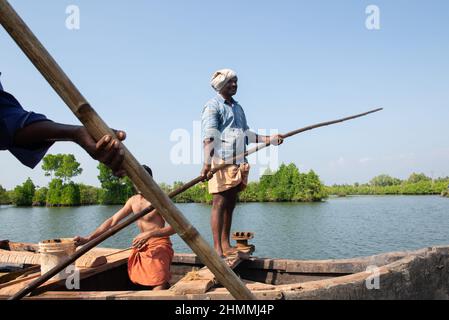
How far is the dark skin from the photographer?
113 centimetres

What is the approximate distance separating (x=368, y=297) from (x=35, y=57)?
2832 mm

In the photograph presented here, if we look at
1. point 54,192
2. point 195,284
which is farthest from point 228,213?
point 54,192

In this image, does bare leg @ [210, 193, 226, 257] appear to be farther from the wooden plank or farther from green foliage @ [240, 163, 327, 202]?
green foliage @ [240, 163, 327, 202]

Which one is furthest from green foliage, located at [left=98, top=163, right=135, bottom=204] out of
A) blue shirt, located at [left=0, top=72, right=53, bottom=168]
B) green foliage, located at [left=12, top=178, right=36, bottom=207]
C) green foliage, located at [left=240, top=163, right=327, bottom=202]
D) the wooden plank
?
blue shirt, located at [left=0, top=72, right=53, bottom=168]

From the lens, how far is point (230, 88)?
401cm

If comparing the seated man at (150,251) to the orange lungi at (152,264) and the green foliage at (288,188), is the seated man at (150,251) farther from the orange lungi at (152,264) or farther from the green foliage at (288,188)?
the green foliage at (288,188)

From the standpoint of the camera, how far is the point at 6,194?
60719 millimetres

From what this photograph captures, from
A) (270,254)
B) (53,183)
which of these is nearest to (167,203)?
(270,254)

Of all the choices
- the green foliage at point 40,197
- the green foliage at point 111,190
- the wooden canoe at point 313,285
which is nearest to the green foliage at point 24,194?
the green foliage at point 40,197

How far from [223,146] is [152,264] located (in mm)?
1376

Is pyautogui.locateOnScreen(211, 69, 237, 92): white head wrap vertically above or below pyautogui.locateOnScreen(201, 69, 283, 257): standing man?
above

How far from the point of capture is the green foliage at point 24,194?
188 ft

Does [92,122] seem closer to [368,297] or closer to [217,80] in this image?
[368,297]

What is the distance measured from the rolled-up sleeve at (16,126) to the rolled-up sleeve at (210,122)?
264 cm
